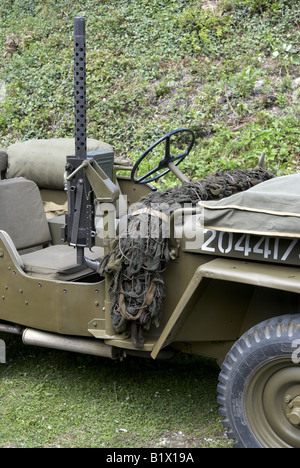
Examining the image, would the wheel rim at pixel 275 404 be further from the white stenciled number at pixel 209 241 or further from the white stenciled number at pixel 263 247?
the white stenciled number at pixel 209 241

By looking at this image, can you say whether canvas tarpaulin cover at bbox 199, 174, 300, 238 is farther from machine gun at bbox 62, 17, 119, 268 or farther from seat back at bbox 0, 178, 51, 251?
seat back at bbox 0, 178, 51, 251

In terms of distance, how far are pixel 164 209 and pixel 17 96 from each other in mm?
7315

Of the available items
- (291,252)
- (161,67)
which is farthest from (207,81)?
(291,252)

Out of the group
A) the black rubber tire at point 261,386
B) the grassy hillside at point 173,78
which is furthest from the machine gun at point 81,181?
the grassy hillside at point 173,78

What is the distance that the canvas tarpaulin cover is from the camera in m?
2.58

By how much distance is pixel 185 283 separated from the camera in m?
3.01

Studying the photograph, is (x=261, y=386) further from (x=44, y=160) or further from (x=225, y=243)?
(x=44, y=160)

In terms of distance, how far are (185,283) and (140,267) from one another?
231 mm

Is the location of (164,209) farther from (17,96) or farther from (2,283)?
(17,96)

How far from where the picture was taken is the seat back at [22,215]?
396 centimetres

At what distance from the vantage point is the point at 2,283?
357cm

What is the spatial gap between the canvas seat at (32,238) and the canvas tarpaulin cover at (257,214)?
3.66ft

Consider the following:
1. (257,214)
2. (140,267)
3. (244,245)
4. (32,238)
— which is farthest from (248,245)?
(32,238)

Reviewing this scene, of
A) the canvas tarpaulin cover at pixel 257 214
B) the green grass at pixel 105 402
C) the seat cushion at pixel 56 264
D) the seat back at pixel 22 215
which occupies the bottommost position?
the green grass at pixel 105 402
